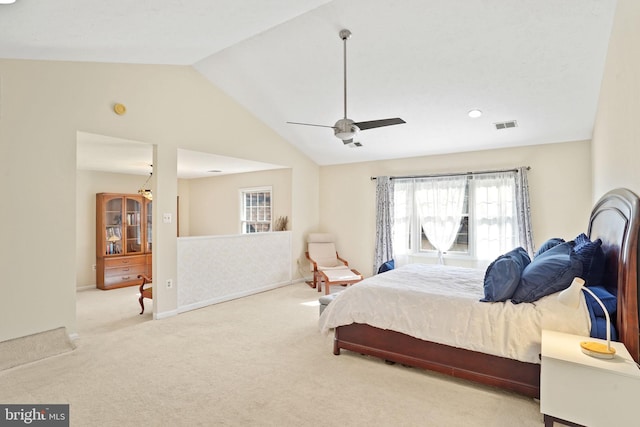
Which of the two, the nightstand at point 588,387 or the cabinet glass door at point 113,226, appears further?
the cabinet glass door at point 113,226

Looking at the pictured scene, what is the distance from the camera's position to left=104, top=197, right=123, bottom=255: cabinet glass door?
618cm

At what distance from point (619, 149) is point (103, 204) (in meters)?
7.28

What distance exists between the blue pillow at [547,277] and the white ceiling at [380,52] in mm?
2153

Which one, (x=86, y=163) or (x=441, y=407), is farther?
(x=86, y=163)

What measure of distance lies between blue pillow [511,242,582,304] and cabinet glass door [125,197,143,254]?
258 inches

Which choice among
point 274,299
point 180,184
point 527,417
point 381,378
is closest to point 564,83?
point 527,417

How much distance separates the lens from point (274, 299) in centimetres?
527

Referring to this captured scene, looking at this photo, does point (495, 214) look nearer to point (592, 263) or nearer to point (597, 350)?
point (592, 263)

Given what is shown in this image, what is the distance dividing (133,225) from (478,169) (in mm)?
6530

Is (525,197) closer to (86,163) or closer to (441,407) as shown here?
(441,407)

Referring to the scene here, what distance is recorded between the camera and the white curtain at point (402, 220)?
6.08m

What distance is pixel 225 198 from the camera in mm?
7715

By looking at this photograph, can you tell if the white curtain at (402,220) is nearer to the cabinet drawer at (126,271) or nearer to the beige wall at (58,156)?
the beige wall at (58,156)

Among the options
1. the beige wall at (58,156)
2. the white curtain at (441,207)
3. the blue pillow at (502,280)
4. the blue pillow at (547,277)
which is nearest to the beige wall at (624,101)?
the blue pillow at (547,277)
